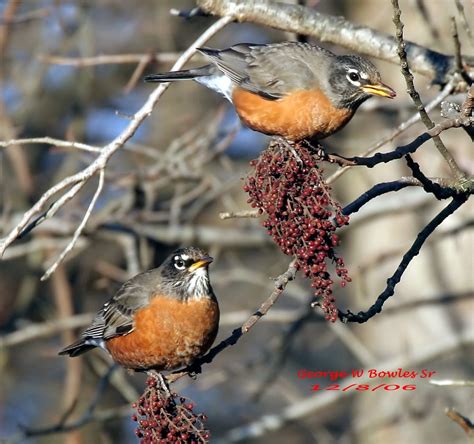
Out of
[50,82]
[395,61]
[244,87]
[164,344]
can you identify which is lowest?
[50,82]

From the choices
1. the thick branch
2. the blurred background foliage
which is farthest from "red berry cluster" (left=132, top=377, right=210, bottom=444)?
the blurred background foliage

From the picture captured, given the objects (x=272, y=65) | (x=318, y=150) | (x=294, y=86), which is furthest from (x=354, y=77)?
(x=318, y=150)

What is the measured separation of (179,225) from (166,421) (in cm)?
398

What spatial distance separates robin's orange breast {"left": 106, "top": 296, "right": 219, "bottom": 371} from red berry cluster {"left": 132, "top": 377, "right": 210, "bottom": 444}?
1.00 m

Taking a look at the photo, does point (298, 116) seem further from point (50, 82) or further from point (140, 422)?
point (50, 82)

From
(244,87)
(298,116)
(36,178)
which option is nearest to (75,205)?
(36,178)

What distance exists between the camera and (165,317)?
191 inches

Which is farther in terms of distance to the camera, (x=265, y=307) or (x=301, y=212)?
(x=265, y=307)

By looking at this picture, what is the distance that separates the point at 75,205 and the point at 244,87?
2678mm

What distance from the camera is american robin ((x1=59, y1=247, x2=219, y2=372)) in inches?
185

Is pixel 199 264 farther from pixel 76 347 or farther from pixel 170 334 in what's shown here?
pixel 76 347

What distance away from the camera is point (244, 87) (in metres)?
5.06

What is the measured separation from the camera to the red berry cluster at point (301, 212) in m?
3.21

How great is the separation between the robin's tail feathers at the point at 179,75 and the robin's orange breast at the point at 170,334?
1236 mm
